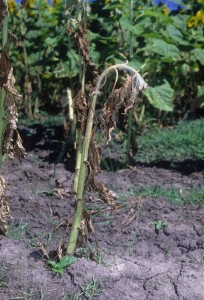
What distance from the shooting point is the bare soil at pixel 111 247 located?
2.84 metres

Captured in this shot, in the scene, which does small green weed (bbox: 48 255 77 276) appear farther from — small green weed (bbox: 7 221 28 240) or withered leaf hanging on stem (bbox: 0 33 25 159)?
withered leaf hanging on stem (bbox: 0 33 25 159)

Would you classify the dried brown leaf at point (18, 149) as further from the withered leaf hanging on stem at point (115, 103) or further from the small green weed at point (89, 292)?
the small green weed at point (89, 292)

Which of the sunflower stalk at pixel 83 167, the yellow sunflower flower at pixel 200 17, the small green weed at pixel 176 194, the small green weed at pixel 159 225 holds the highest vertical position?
the yellow sunflower flower at pixel 200 17

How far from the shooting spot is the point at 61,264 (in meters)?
→ 2.87

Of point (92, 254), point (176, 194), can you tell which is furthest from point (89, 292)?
point (176, 194)

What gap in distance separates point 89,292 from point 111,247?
16.8 inches

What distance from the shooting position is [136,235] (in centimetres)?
329

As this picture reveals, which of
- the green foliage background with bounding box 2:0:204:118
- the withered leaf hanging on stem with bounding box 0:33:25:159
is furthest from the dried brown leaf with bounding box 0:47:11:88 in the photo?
the green foliage background with bounding box 2:0:204:118

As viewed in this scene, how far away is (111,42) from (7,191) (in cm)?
161

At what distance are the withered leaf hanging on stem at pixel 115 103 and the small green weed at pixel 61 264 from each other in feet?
1.80

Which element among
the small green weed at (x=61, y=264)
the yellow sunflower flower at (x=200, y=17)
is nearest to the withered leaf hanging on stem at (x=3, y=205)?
the small green weed at (x=61, y=264)

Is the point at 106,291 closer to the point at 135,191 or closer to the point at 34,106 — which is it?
the point at 135,191

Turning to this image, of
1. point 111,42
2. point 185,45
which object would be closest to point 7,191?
point 111,42

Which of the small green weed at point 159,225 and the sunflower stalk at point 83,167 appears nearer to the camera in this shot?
the sunflower stalk at point 83,167
